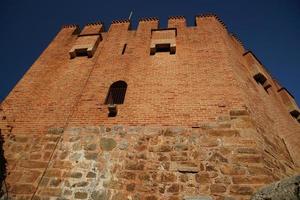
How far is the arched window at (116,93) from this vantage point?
7.58 m

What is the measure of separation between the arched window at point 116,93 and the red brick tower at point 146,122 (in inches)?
1.4

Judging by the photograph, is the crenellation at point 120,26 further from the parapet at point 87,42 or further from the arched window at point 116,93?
the arched window at point 116,93

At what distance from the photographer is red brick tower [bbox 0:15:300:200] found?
17.9 feet

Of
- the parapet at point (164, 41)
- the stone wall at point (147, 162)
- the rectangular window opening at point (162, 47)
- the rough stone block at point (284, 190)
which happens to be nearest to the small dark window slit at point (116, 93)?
the stone wall at point (147, 162)

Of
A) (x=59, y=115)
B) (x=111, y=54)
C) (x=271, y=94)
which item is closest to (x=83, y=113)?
(x=59, y=115)

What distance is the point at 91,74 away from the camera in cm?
830

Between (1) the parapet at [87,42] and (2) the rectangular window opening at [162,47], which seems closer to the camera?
(2) the rectangular window opening at [162,47]

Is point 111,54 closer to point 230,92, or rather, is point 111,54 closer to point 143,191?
point 230,92

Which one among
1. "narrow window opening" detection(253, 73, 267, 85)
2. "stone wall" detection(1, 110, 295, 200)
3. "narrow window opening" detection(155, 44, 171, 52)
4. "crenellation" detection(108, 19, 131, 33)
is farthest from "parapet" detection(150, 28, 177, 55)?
"narrow window opening" detection(253, 73, 267, 85)

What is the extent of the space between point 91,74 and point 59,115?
6.08 ft

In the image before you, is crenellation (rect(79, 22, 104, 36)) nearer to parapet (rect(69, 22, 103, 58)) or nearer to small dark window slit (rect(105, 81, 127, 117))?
parapet (rect(69, 22, 103, 58))

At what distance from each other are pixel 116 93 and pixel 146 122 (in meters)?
1.77

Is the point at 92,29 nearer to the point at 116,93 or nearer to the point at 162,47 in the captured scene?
the point at 162,47

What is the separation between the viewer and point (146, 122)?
653 centimetres
